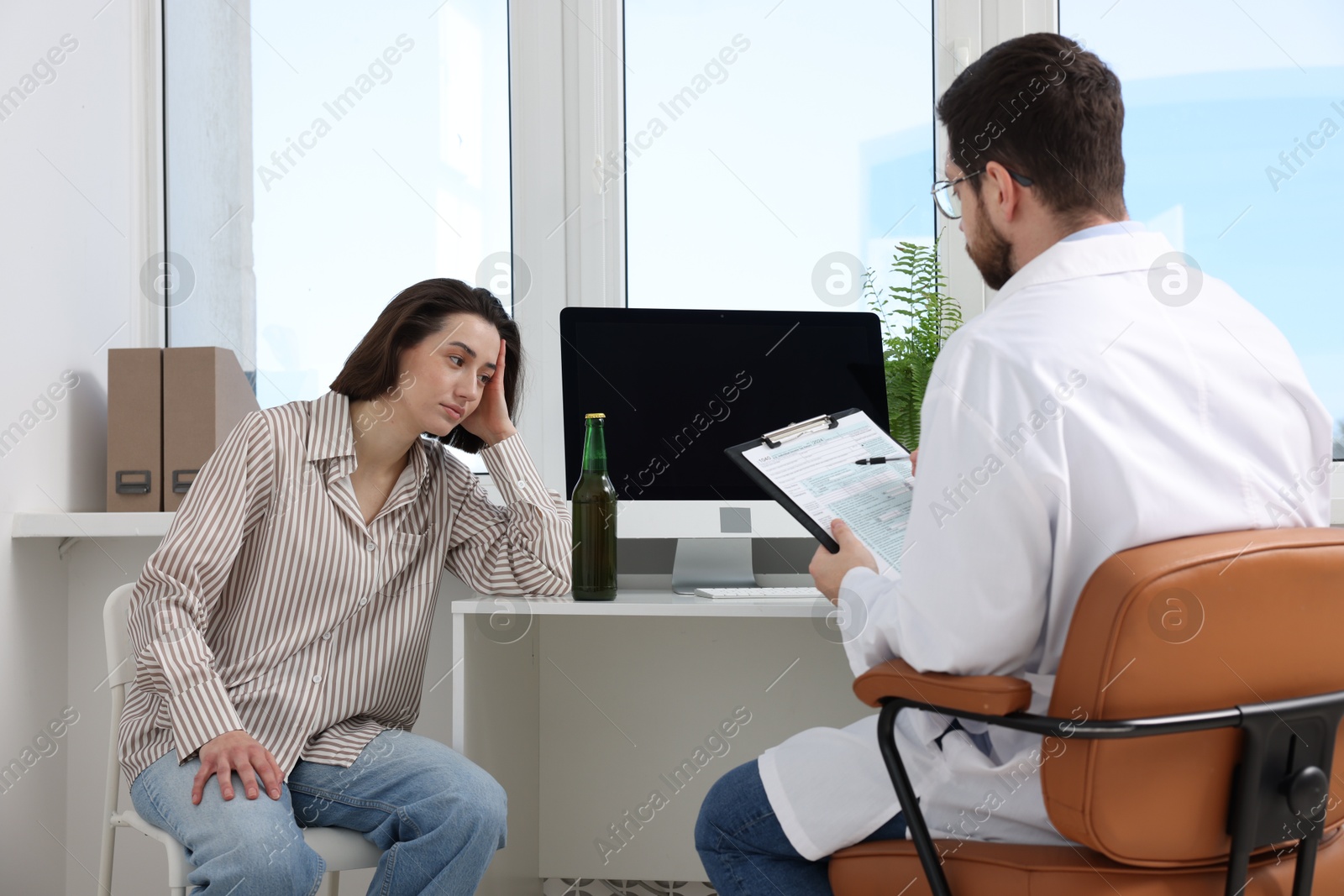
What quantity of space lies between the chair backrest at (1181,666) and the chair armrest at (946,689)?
0.04m

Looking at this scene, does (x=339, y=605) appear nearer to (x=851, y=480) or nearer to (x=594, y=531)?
(x=594, y=531)

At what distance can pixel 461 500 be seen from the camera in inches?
67.3

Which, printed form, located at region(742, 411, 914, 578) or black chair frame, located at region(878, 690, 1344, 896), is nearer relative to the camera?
black chair frame, located at region(878, 690, 1344, 896)

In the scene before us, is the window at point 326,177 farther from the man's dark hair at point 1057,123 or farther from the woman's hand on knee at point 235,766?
the man's dark hair at point 1057,123

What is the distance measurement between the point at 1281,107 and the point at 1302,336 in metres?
0.53

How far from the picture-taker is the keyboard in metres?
1.62

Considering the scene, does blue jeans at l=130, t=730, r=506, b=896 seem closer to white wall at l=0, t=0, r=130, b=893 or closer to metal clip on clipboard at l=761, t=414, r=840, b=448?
metal clip on clipboard at l=761, t=414, r=840, b=448

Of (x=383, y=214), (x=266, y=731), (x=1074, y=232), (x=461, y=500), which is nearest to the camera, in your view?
(x=1074, y=232)

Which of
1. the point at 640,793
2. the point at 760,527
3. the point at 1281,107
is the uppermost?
the point at 1281,107

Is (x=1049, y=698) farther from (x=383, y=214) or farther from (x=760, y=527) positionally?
(x=383, y=214)

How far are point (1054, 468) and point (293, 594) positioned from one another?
1.11m

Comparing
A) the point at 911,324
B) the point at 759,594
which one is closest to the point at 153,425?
the point at 759,594

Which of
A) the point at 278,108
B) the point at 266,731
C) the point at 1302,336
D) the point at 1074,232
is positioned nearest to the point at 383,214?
the point at 278,108

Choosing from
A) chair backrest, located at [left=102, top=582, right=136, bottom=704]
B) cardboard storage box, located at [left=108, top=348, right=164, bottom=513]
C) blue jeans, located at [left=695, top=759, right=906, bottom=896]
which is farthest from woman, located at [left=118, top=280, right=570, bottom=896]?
cardboard storage box, located at [left=108, top=348, right=164, bottom=513]
